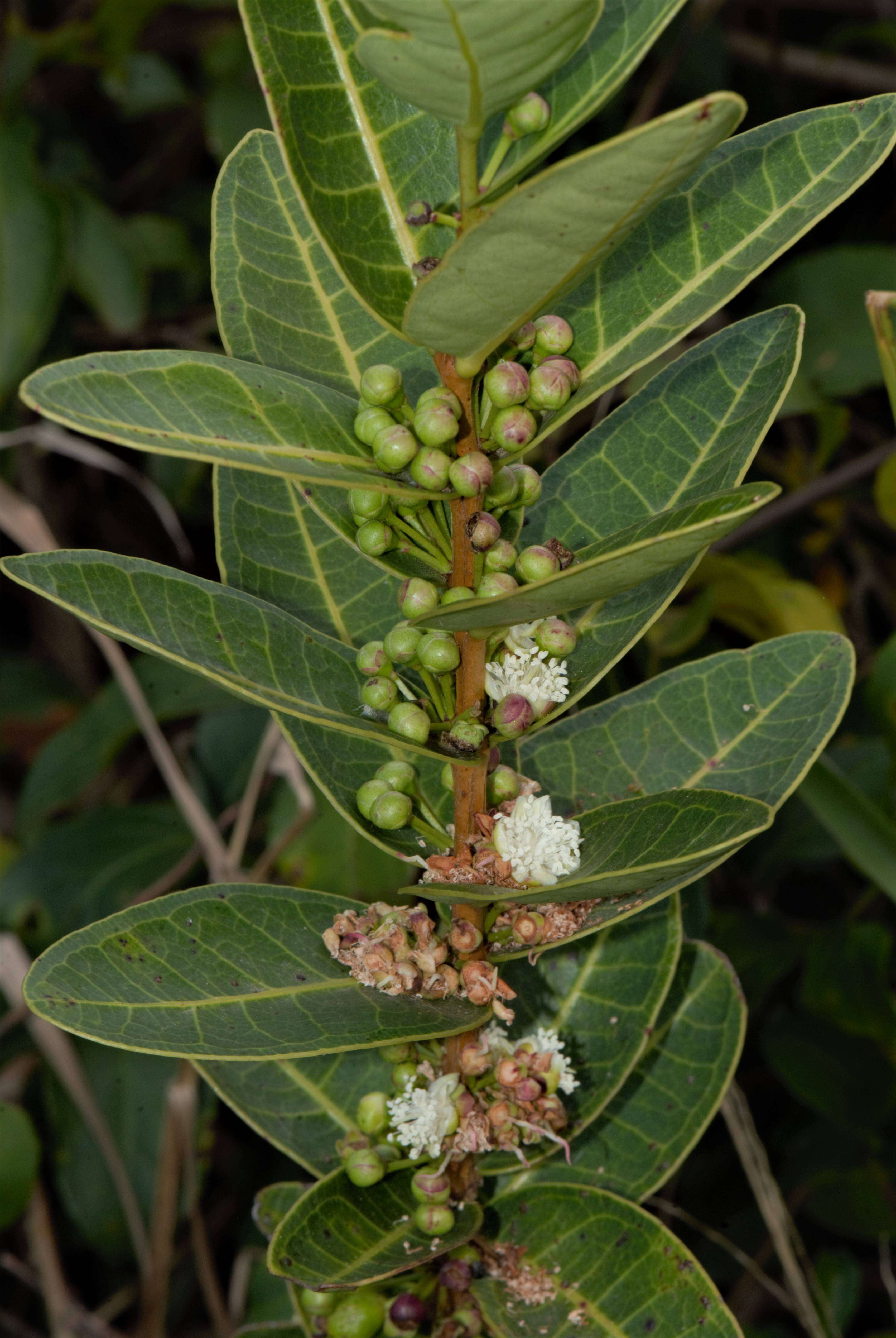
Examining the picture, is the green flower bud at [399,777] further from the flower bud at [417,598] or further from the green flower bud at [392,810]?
the flower bud at [417,598]

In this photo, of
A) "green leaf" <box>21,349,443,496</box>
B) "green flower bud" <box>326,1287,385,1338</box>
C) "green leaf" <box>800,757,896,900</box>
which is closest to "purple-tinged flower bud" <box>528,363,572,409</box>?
"green leaf" <box>21,349,443,496</box>

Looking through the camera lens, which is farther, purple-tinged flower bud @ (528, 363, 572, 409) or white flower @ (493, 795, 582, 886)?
white flower @ (493, 795, 582, 886)

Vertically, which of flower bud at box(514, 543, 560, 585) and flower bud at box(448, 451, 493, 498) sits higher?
flower bud at box(448, 451, 493, 498)

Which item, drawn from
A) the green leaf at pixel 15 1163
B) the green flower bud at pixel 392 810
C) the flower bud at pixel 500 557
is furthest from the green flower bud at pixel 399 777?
the green leaf at pixel 15 1163

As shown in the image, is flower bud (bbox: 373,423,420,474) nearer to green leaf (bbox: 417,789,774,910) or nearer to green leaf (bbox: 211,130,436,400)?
green leaf (bbox: 211,130,436,400)

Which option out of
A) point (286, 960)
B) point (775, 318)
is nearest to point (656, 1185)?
point (286, 960)

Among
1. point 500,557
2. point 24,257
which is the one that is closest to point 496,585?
point 500,557

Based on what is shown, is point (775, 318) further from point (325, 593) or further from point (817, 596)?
point (817, 596)

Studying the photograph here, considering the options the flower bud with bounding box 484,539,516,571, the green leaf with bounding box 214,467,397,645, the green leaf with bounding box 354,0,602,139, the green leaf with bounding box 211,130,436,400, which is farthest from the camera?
the green leaf with bounding box 214,467,397,645
